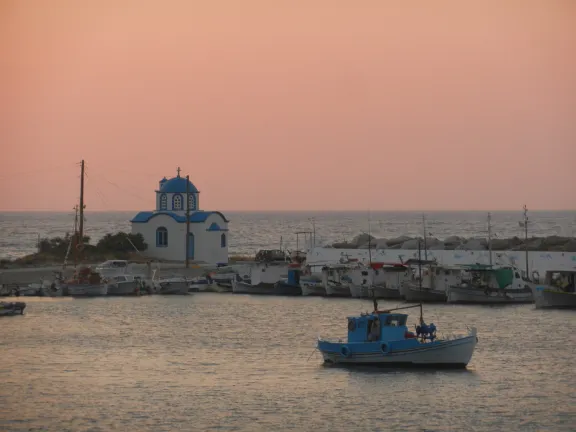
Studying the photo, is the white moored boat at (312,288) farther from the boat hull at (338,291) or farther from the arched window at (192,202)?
the arched window at (192,202)

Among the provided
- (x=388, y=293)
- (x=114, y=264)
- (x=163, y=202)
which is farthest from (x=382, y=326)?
(x=163, y=202)

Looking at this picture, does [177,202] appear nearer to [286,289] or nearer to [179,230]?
[179,230]

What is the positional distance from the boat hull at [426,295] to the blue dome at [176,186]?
34.3m

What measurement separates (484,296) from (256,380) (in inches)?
1392

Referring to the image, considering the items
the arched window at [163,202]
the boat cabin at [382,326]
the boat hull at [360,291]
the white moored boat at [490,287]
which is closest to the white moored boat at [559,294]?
the white moored boat at [490,287]

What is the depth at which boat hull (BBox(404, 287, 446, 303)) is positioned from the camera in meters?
81.9

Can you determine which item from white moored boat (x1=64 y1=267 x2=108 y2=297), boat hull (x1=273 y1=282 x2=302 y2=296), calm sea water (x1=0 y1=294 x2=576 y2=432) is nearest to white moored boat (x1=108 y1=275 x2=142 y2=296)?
white moored boat (x1=64 y1=267 x2=108 y2=297)

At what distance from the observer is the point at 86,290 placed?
87.6 metres

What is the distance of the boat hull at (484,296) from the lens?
264 ft

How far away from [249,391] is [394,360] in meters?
7.42

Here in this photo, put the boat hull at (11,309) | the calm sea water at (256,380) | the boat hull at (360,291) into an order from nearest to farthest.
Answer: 1. the calm sea water at (256,380)
2. the boat hull at (11,309)
3. the boat hull at (360,291)

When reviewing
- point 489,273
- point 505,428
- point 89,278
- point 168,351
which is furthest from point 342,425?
point 89,278

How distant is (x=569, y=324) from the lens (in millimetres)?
67125

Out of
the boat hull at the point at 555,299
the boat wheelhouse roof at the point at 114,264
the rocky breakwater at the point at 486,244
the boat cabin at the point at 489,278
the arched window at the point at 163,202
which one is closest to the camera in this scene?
the boat hull at the point at 555,299
